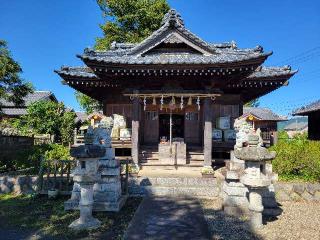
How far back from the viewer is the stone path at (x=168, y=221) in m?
6.43

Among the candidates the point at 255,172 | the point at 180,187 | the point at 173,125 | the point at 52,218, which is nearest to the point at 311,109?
the point at 173,125

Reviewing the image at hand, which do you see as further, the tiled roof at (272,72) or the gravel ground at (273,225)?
the tiled roof at (272,72)

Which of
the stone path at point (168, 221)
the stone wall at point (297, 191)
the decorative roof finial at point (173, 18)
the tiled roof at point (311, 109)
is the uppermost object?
the decorative roof finial at point (173, 18)

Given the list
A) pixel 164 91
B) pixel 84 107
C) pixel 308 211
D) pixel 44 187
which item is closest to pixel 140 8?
pixel 84 107

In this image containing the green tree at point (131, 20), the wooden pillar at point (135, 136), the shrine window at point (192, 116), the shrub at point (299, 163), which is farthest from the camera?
the green tree at point (131, 20)

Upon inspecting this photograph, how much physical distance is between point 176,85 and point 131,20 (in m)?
17.0

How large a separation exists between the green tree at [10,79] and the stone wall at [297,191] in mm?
12367

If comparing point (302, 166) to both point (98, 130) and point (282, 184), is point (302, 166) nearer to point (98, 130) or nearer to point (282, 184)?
point (282, 184)

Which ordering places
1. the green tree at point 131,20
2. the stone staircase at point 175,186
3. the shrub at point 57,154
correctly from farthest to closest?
the green tree at point 131,20 < the shrub at point 57,154 < the stone staircase at point 175,186

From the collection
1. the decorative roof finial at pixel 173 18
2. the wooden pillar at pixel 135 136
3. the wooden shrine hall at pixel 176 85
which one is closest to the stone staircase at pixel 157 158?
the wooden shrine hall at pixel 176 85

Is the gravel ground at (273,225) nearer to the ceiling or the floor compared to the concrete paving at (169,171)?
nearer to the floor

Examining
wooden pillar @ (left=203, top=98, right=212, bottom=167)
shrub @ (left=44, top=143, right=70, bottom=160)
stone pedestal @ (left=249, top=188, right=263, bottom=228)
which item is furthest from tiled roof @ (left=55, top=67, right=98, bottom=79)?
stone pedestal @ (left=249, top=188, right=263, bottom=228)

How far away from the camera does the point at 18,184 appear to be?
36.4ft

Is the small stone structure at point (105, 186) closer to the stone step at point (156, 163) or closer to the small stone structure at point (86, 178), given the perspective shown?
the small stone structure at point (86, 178)
